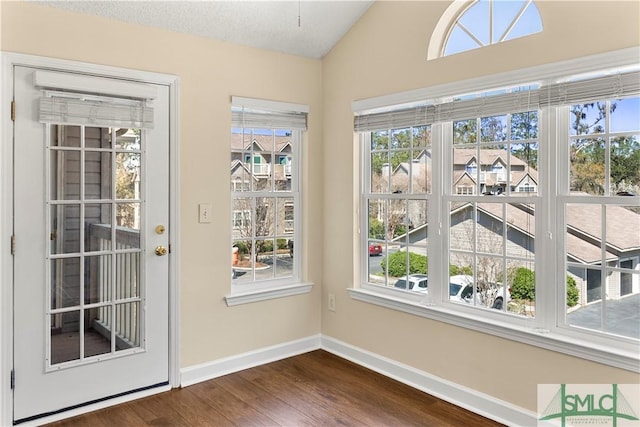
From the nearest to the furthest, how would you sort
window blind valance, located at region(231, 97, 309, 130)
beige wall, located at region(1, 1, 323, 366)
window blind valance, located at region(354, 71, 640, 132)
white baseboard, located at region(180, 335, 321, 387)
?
1. window blind valance, located at region(354, 71, 640, 132)
2. beige wall, located at region(1, 1, 323, 366)
3. white baseboard, located at region(180, 335, 321, 387)
4. window blind valance, located at region(231, 97, 309, 130)

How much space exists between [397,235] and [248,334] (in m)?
1.36

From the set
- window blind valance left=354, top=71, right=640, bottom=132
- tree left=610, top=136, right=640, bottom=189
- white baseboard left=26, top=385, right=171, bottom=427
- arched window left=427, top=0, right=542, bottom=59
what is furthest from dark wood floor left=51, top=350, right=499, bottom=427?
arched window left=427, top=0, right=542, bottom=59

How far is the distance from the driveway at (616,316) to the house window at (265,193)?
2.12 m

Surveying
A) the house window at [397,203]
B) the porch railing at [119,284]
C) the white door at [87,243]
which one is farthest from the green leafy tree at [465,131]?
the porch railing at [119,284]

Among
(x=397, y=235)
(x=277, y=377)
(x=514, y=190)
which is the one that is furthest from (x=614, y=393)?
(x=277, y=377)

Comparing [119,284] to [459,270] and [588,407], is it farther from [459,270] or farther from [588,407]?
[588,407]

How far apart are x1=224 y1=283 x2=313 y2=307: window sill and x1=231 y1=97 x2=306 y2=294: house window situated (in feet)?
0.20

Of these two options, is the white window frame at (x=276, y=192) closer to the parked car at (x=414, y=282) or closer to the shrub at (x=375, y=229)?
the shrub at (x=375, y=229)

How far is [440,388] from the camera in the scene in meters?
3.01

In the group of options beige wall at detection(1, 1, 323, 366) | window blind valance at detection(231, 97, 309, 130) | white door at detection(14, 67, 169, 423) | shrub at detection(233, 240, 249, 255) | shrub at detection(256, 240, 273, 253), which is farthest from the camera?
shrub at detection(256, 240, 273, 253)

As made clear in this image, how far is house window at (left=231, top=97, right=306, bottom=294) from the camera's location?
3484mm

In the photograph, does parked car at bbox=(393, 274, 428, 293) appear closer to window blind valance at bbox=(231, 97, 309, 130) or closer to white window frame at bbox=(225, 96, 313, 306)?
white window frame at bbox=(225, 96, 313, 306)

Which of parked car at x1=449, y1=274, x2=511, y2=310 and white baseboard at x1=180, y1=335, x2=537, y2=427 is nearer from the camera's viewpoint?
white baseboard at x1=180, y1=335, x2=537, y2=427

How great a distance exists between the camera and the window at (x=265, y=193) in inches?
137
